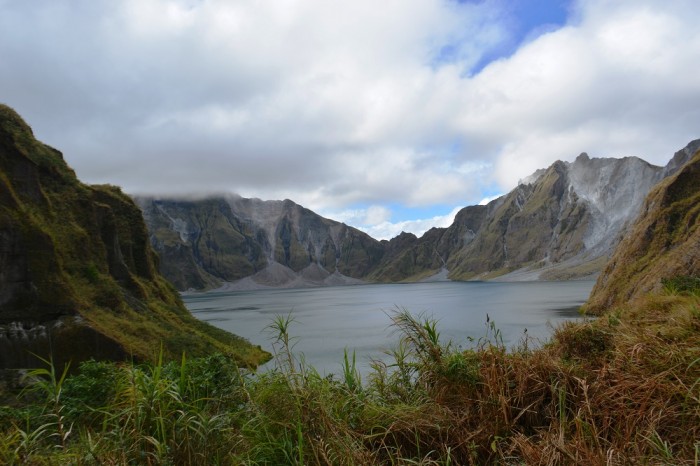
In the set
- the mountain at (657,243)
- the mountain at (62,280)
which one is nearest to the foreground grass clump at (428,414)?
the mountain at (62,280)

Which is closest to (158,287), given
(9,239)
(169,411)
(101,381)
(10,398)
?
(9,239)

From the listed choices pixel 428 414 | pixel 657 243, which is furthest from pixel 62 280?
pixel 657 243

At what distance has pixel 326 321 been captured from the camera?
7775cm

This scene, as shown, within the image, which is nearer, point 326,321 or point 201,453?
Answer: point 201,453

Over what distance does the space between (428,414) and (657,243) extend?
192 feet

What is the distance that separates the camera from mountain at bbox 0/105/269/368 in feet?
88.8

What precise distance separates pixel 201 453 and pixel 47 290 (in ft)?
96.0

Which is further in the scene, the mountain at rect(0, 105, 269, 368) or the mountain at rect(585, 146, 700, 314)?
the mountain at rect(585, 146, 700, 314)

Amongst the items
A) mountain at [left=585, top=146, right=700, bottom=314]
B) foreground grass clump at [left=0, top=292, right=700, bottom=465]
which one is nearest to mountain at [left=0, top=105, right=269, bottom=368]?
foreground grass clump at [left=0, top=292, right=700, bottom=465]

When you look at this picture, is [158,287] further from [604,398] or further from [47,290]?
[604,398]

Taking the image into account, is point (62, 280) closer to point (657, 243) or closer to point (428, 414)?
point (428, 414)

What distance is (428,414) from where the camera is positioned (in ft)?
22.5

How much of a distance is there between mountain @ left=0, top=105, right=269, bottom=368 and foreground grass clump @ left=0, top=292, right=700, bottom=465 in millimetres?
16764

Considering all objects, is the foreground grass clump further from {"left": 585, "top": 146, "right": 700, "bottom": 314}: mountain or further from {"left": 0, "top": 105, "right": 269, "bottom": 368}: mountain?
{"left": 585, "top": 146, "right": 700, "bottom": 314}: mountain
